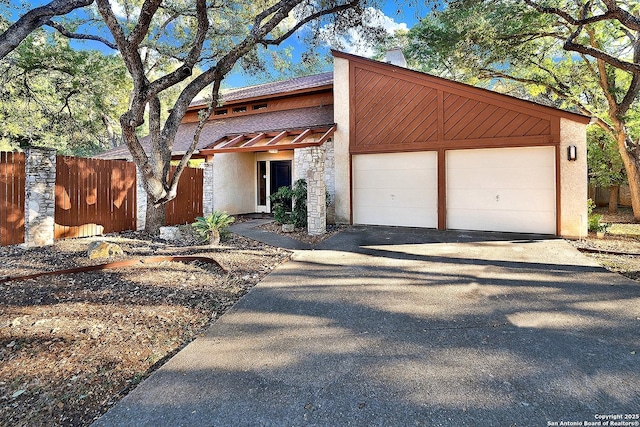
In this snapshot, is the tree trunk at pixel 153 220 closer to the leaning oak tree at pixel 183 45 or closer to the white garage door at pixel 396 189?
the leaning oak tree at pixel 183 45

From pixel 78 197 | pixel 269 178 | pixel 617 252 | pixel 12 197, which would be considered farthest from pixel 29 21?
pixel 617 252

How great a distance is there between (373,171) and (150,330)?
822cm

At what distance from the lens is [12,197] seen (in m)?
6.91

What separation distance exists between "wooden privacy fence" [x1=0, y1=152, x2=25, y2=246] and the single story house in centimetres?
457

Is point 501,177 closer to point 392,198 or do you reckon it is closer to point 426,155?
point 426,155

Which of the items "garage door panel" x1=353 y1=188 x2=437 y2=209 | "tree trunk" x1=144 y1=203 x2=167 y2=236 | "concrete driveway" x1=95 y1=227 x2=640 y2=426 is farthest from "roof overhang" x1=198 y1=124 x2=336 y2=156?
"concrete driveway" x1=95 y1=227 x2=640 y2=426

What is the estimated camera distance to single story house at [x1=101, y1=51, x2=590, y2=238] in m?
8.27

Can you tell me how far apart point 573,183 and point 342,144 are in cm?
639

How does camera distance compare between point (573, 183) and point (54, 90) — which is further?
point (54, 90)

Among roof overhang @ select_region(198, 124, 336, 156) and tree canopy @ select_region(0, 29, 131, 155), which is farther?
tree canopy @ select_region(0, 29, 131, 155)

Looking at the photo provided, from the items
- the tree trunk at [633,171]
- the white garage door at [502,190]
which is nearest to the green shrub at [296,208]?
the white garage door at [502,190]

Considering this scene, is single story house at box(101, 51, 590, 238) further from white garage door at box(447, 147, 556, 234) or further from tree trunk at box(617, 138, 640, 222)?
tree trunk at box(617, 138, 640, 222)

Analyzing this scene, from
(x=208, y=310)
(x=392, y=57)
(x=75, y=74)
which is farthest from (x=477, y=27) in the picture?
(x=75, y=74)

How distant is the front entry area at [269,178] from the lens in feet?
42.6
